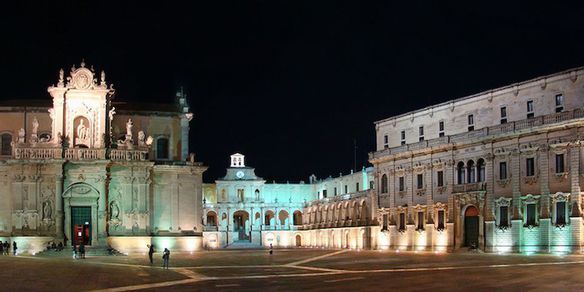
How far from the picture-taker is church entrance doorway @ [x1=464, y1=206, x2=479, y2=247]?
80938mm

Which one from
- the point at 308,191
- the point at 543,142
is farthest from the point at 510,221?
the point at 308,191

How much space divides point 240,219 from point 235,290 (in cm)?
12217

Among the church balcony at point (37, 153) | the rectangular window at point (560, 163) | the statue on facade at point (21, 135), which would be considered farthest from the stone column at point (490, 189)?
the statue on facade at point (21, 135)

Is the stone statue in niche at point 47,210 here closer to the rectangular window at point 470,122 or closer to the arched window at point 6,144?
→ the arched window at point 6,144

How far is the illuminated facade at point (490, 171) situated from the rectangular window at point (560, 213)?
85 millimetres

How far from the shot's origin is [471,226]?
8181 cm

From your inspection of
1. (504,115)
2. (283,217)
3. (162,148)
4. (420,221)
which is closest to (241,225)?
(283,217)

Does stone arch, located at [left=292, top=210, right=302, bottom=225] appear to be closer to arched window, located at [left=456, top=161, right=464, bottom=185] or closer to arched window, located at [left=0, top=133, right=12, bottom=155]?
arched window, located at [left=456, top=161, right=464, bottom=185]

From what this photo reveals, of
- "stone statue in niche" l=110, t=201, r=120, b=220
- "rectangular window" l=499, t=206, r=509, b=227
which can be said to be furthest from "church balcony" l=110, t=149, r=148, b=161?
"rectangular window" l=499, t=206, r=509, b=227

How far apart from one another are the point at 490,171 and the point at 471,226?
663 cm

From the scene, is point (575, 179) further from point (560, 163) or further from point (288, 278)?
point (288, 278)

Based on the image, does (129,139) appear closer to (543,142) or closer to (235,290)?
(543,142)

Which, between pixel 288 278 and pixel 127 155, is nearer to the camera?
pixel 288 278

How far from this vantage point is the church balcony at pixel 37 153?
77625 mm
